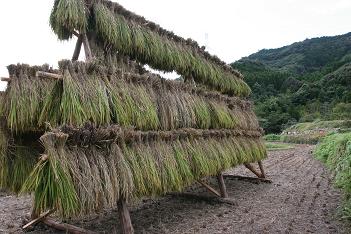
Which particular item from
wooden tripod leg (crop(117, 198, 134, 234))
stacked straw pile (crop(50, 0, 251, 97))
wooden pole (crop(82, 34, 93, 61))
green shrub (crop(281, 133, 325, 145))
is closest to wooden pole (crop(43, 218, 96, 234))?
wooden tripod leg (crop(117, 198, 134, 234))

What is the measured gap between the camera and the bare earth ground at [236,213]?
5895mm

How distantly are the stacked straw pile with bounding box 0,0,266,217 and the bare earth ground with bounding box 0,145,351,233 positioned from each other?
0.81 metres

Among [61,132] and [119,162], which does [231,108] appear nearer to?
[119,162]

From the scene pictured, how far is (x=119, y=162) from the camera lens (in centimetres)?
464

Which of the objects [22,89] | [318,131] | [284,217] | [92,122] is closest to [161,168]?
[92,122]

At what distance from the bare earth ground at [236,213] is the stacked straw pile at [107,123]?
81 centimetres

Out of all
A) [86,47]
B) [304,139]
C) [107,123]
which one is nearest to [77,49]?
[86,47]

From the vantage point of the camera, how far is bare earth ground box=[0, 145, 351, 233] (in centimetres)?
589

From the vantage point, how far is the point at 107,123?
4.64 metres

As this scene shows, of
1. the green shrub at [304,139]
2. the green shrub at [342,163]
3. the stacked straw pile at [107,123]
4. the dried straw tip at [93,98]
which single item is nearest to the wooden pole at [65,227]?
the stacked straw pile at [107,123]

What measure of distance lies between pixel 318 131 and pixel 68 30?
39.6 m

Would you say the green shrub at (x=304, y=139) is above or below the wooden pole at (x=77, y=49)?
below

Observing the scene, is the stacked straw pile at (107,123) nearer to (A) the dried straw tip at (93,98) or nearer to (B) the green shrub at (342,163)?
(A) the dried straw tip at (93,98)

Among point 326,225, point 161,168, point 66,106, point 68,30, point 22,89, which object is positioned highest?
point 68,30
